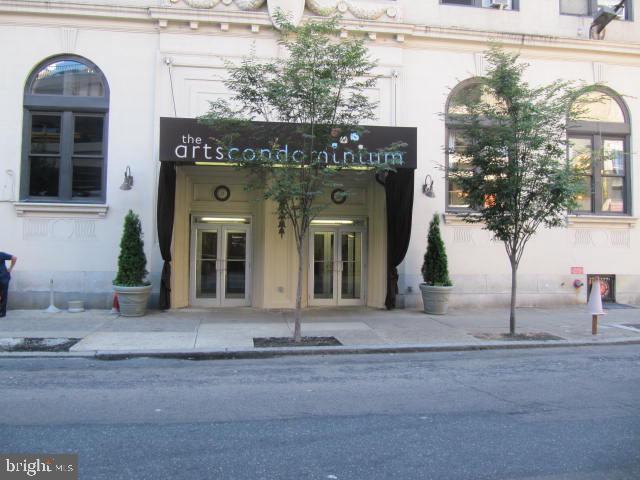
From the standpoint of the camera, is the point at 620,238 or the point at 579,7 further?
the point at 579,7

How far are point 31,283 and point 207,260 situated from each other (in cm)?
412

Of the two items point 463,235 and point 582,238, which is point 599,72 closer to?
point 582,238

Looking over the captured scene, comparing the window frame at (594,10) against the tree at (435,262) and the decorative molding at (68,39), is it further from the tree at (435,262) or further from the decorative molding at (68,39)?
the decorative molding at (68,39)

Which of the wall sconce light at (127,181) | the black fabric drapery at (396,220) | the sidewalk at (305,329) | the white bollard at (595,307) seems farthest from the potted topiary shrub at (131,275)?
the white bollard at (595,307)

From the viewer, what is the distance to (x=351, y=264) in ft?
47.3

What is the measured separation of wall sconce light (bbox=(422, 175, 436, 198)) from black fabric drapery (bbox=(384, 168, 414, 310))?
3.04 ft

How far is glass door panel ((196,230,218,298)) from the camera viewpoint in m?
13.8

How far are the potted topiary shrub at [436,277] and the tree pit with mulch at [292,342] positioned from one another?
12.2 ft

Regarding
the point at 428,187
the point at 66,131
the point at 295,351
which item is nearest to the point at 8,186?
the point at 66,131

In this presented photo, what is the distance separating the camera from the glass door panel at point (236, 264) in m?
13.9

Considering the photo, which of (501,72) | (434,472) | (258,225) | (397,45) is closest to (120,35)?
(258,225)

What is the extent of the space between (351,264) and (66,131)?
25.9 feet

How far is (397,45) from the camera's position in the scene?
1370 cm

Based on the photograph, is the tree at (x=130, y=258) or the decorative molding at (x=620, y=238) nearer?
the tree at (x=130, y=258)
